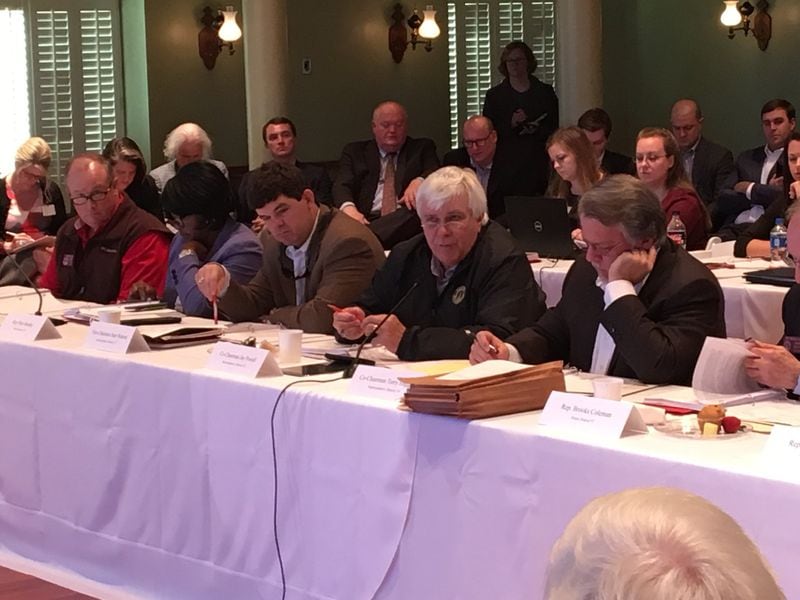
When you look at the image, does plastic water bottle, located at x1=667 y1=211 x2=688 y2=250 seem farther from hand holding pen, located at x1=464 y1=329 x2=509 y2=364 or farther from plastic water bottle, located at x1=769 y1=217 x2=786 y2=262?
hand holding pen, located at x1=464 y1=329 x2=509 y2=364

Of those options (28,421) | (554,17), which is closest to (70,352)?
(28,421)

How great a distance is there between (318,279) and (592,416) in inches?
A: 74.0

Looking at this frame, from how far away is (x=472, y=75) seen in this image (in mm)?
11367

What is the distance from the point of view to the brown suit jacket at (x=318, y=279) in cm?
426

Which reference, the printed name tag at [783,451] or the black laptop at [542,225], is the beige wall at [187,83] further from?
the printed name tag at [783,451]

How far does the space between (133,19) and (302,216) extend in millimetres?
5777

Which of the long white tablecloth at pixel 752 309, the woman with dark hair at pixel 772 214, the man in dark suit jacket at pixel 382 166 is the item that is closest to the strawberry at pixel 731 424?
the long white tablecloth at pixel 752 309

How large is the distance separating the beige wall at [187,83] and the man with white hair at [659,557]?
28.8ft

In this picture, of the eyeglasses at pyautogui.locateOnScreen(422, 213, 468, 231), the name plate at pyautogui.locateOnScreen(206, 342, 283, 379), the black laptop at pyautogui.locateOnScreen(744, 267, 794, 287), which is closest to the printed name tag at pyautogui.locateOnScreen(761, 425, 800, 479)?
the name plate at pyautogui.locateOnScreen(206, 342, 283, 379)

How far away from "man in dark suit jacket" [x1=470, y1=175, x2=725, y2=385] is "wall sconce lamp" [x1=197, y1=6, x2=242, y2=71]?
21.6 feet

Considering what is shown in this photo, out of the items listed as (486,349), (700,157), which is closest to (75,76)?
(700,157)

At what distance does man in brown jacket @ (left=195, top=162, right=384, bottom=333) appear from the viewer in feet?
14.1

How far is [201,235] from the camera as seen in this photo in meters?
4.76

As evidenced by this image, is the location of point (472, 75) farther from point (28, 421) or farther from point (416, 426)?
point (416, 426)
